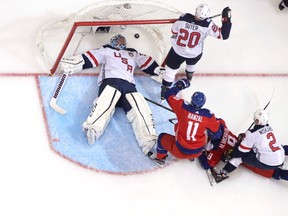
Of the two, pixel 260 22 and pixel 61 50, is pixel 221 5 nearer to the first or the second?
pixel 260 22

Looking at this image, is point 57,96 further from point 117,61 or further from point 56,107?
point 117,61

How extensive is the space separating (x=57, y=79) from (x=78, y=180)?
84cm

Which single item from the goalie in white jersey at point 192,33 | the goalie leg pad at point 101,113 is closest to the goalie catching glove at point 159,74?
the goalie in white jersey at point 192,33

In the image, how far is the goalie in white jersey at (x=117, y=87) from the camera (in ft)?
12.8

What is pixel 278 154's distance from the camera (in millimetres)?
3713

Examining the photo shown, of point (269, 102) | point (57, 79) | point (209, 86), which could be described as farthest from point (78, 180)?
point (269, 102)

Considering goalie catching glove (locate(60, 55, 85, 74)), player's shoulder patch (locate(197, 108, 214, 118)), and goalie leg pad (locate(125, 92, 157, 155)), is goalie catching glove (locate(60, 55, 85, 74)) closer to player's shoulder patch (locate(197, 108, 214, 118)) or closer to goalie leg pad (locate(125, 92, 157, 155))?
goalie leg pad (locate(125, 92, 157, 155))

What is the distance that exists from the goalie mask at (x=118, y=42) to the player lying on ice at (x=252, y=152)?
0.91 metres

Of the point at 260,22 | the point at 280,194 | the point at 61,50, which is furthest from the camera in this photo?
the point at 260,22

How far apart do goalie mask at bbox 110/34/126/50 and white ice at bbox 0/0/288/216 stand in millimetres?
533

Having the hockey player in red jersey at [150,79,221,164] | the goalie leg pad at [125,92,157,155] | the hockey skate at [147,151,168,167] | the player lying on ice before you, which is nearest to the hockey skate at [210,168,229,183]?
the player lying on ice

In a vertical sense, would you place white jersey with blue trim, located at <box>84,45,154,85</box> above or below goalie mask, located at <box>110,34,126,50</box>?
below

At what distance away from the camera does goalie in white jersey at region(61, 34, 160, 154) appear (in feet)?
12.8

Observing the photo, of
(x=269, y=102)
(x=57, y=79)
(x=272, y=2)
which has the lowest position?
(x=57, y=79)
